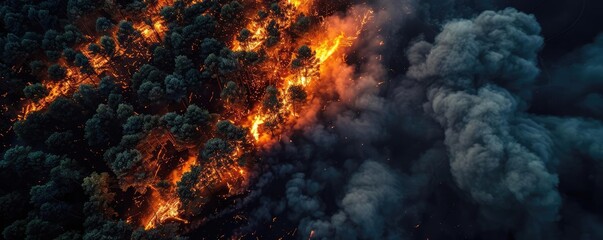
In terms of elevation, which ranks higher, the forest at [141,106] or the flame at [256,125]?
the forest at [141,106]

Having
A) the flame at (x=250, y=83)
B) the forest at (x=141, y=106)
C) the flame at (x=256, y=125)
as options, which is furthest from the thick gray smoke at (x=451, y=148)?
the forest at (x=141, y=106)

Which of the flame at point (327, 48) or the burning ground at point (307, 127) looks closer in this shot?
the burning ground at point (307, 127)

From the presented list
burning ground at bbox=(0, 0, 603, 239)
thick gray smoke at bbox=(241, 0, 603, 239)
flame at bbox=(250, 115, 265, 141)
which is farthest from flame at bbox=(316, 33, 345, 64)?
flame at bbox=(250, 115, 265, 141)

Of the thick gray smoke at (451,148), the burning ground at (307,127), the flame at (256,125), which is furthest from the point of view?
the flame at (256,125)

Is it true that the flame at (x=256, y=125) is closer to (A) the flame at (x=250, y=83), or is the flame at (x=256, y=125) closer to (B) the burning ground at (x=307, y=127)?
(A) the flame at (x=250, y=83)

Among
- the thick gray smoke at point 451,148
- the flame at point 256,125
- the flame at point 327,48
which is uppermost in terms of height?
the flame at point 327,48

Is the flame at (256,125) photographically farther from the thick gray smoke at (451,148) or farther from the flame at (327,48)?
the flame at (327,48)

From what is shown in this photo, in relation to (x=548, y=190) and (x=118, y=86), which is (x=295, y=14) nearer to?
(x=118, y=86)

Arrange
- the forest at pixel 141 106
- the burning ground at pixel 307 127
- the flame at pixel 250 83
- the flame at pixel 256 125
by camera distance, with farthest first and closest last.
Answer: the flame at pixel 256 125 < the flame at pixel 250 83 < the forest at pixel 141 106 < the burning ground at pixel 307 127
